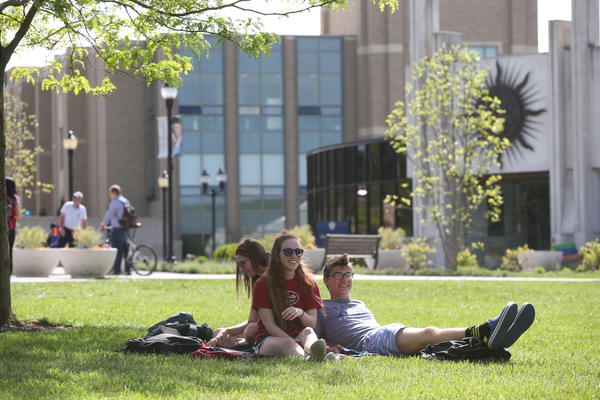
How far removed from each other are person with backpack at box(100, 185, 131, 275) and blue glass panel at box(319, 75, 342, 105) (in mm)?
40624

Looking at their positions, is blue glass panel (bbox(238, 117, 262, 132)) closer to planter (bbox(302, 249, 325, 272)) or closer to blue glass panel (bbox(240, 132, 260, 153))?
blue glass panel (bbox(240, 132, 260, 153))

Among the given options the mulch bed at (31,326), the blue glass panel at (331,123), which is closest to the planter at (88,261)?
the mulch bed at (31,326)

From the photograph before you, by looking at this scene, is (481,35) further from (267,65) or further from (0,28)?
(0,28)

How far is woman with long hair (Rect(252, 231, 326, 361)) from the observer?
841 centimetres

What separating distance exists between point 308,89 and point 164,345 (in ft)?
180

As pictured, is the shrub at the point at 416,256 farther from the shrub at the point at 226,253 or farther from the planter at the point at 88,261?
the planter at the point at 88,261

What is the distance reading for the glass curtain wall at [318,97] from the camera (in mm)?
62781

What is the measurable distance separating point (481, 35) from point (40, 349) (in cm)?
5755

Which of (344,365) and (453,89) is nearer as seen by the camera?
(344,365)

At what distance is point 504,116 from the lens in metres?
37.5

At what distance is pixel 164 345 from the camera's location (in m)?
8.67

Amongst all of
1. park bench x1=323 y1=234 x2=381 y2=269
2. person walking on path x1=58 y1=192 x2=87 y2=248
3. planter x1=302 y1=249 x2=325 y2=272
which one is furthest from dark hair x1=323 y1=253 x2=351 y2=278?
park bench x1=323 y1=234 x2=381 y2=269

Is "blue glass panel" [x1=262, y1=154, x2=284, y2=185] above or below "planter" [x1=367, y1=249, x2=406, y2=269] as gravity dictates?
above

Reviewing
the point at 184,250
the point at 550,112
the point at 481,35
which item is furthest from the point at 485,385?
the point at 481,35
